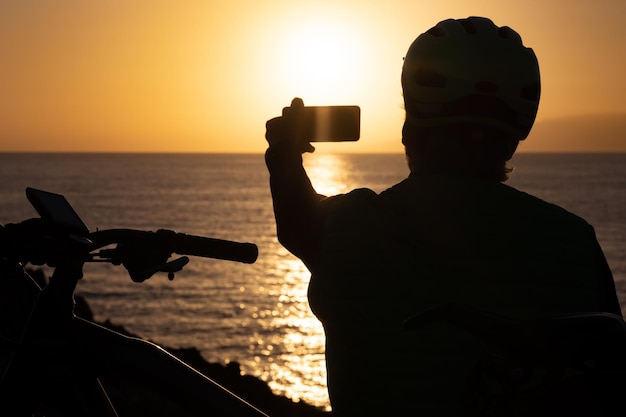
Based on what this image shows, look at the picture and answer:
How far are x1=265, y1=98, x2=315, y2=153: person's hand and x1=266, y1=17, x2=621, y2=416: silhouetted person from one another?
34 cm

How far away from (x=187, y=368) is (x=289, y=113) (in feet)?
4.02

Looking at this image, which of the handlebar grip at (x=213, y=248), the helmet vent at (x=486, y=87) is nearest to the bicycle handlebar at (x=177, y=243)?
the handlebar grip at (x=213, y=248)

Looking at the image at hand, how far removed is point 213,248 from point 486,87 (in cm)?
109

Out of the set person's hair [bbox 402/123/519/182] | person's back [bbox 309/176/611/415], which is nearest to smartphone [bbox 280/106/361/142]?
person's hair [bbox 402/123/519/182]

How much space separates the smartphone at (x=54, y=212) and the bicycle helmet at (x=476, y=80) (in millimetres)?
1243

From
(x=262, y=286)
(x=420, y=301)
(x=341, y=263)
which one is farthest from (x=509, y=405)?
(x=262, y=286)

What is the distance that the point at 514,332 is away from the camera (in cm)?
196

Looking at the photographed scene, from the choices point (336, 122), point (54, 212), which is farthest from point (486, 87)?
point (54, 212)

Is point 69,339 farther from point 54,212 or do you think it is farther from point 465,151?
point 465,151

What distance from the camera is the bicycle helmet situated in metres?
3.27

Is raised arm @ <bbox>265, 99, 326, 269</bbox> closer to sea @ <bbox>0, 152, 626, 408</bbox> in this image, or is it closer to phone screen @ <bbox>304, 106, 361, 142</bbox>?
phone screen @ <bbox>304, 106, 361, 142</bbox>

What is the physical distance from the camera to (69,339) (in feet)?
9.66

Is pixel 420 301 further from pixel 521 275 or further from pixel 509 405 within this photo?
pixel 509 405

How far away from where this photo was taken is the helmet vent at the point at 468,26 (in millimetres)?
3404
